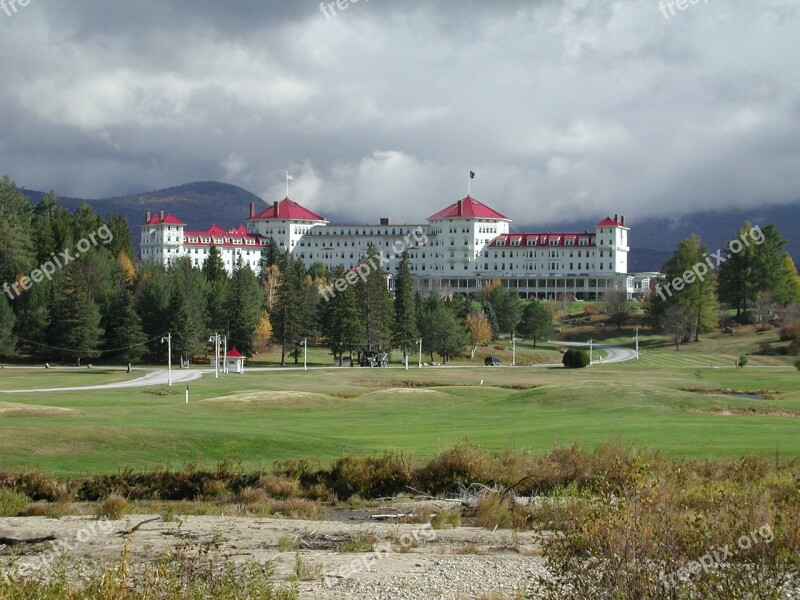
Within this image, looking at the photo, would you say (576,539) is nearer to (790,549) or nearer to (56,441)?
(790,549)

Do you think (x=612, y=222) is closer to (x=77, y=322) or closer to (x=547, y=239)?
(x=547, y=239)

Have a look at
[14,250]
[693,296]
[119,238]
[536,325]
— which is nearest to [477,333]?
[536,325]

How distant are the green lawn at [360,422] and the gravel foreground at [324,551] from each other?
638cm

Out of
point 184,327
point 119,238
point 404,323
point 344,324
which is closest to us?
point 184,327

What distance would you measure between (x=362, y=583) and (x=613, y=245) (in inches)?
6752

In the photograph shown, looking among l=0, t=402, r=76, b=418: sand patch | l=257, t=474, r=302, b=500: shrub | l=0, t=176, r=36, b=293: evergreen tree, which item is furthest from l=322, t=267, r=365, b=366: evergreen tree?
l=257, t=474, r=302, b=500: shrub

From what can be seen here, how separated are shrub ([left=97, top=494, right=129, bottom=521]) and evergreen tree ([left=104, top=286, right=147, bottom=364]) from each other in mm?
66595

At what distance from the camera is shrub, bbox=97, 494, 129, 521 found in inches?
770

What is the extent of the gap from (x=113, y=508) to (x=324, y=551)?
5.54 metres

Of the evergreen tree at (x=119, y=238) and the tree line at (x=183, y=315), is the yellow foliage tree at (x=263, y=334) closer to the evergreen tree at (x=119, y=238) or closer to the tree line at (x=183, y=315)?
the tree line at (x=183, y=315)

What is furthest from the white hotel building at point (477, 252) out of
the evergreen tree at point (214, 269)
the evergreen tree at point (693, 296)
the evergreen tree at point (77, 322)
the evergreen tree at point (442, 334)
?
the evergreen tree at point (77, 322)

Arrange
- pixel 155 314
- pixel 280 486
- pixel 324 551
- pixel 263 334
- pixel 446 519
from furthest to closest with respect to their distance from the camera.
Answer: pixel 263 334
pixel 155 314
pixel 280 486
pixel 446 519
pixel 324 551

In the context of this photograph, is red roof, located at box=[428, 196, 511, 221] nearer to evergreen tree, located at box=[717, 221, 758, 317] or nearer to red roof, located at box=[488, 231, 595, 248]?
red roof, located at box=[488, 231, 595, 248]

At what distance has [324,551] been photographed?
1666 centimetres
